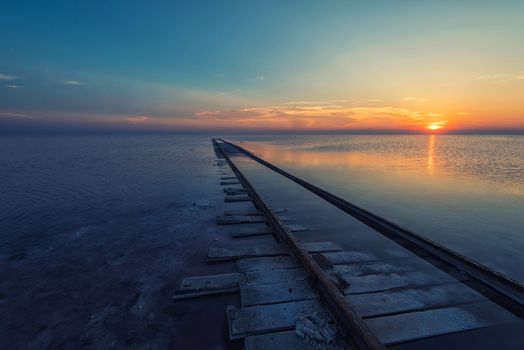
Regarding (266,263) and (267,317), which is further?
(266,263)

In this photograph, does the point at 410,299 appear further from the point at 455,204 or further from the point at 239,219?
the point at 455,204

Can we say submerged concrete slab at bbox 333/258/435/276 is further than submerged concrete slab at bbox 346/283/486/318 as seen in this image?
Yes

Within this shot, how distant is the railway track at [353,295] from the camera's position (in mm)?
2865

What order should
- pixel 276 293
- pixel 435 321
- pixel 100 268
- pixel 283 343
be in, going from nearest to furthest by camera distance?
pixel 283 343 → pixel 435 321 → pixel 276 293 → pixel 100 268

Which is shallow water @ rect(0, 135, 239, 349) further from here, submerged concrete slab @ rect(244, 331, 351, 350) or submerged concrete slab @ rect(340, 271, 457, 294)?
submerged concrete slab @ rect(340, 271, 457, 294)

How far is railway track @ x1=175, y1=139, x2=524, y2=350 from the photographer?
286 centimetres

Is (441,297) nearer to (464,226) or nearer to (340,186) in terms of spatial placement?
(464,226)

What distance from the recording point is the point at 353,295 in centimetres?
373

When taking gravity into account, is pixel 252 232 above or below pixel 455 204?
above

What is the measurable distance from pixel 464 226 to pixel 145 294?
29.3 ft

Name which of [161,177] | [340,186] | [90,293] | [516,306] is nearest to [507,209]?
[340,186]

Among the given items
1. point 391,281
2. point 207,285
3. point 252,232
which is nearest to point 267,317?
point 207,285

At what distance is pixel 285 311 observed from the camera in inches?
127

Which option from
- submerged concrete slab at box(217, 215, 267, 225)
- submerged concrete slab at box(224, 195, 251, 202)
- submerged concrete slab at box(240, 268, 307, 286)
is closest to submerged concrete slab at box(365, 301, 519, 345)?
submerged concrete slab at box(240, 268, 307, 286)
